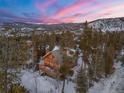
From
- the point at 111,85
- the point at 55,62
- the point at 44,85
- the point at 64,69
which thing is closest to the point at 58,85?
the point at 44,85

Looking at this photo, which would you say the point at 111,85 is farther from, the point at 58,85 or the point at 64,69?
the point at 58,85

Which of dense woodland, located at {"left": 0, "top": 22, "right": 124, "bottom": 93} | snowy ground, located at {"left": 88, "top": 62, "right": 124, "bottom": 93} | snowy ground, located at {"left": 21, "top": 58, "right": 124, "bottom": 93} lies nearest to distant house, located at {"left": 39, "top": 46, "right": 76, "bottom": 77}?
snowy ground, located at {"left": 21, "top": 58, "right": 124, "bottom": 93}

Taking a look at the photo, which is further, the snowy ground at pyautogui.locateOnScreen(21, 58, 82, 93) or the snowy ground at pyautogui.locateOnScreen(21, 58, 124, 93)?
the snowy ground at pyautogui.locateOnScreen(21, 58, 124, 93)

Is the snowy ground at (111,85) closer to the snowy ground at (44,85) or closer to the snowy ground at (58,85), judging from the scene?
the snowy ground at (58,85)

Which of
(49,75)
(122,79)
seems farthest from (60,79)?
(122,79)

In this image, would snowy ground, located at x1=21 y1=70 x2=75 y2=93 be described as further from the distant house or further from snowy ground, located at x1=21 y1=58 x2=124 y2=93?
the distant house

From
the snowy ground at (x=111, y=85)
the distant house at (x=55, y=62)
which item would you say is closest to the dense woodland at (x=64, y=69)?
the snowy ground at (x=111, y=85)
